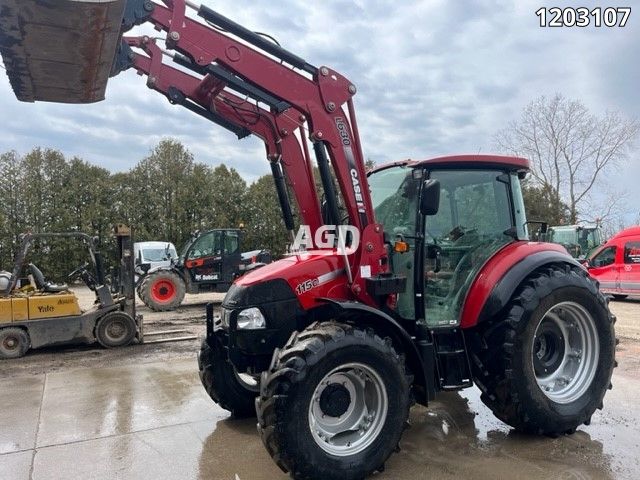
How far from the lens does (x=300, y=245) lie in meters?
5.04

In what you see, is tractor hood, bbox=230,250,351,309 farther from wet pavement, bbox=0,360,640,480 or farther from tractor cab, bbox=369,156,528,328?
wet pavement, bbox=0,360,640,480

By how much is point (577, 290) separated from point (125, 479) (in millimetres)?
3783

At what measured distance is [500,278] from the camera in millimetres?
4309

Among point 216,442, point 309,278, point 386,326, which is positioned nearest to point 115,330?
point 216,442

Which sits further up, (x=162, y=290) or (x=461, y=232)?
(x=461, y=232)

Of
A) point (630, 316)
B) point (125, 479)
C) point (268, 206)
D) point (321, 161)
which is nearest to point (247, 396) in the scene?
point (125, 479)

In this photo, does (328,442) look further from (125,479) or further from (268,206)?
(268,206)

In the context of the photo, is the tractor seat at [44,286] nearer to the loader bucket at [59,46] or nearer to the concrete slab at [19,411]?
the concrete slab at [19,411]

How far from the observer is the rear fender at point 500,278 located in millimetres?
4227

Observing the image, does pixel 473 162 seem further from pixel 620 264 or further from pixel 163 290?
pixel 620 264

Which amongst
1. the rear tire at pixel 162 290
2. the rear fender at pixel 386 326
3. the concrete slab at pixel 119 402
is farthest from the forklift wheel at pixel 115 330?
the rear fender at pixel 386 326

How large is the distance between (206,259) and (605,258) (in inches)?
443

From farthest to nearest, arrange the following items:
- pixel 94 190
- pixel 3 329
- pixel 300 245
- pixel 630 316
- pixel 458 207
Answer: pixel 94 190 → pixel 630 316 → pixel 3 329 → pixel 300 245 → pixel 458 207

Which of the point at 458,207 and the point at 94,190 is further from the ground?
the point at 94,190
